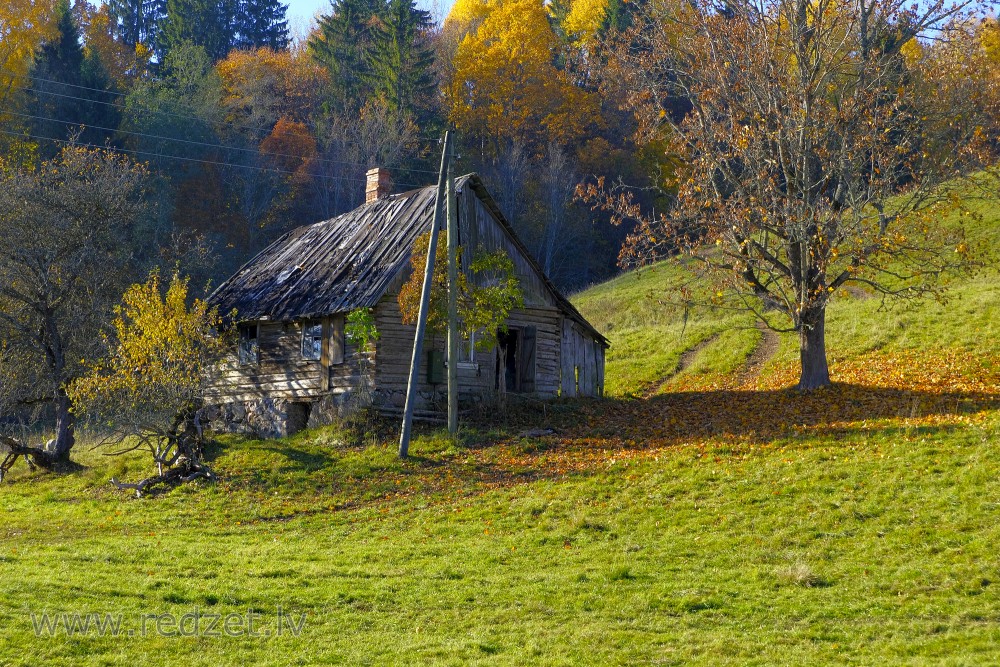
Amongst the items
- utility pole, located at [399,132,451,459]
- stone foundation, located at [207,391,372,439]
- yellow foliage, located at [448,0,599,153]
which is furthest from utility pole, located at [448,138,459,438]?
yellow foliage, located at [448,0,599,153]

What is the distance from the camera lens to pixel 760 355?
3666 centimetres

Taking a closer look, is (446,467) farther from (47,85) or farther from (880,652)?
(47,85)

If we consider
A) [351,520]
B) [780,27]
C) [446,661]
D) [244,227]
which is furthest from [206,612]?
[244,227]

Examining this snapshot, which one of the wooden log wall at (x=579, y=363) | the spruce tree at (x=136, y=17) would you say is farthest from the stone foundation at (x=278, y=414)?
the spruce tree at (x=136, y=17)

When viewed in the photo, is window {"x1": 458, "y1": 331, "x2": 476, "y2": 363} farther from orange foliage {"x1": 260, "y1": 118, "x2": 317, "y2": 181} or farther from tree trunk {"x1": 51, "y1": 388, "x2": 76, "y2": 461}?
orange foliage {"x1": 260, "y1": 118, "x2": 317, "y2": 181}

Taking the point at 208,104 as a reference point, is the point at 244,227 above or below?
below

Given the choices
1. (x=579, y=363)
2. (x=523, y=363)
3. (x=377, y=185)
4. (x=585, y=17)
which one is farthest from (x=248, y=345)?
(x=585, y=17)

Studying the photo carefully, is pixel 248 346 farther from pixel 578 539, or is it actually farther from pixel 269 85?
pixel 269 85

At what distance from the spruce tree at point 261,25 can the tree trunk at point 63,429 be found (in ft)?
180

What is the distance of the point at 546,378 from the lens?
100.0 ft

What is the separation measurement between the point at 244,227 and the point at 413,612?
162ft

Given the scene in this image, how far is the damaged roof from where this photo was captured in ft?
91.5

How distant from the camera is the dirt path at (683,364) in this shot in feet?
114

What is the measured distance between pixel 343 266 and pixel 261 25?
186 feet
